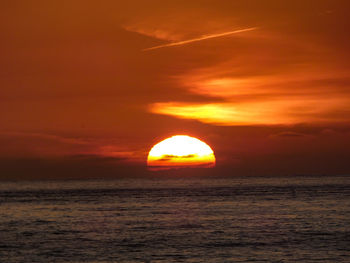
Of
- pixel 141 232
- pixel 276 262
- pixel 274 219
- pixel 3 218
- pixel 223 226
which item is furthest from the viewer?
pixel 3 218

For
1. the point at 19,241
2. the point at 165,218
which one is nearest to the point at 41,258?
the point at 19,241

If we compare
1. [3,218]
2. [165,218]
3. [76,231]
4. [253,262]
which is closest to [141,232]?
[76,231]

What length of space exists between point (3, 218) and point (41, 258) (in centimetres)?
3766

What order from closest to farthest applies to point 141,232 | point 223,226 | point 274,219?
1. point 141,232
2. point 223,226
3. point 274,219

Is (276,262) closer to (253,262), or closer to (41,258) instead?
(253,262)

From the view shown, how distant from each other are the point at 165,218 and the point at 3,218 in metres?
20.7

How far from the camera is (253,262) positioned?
3422 cm

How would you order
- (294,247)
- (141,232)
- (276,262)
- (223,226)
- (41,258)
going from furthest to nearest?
(223,226) → (141,232) → (294,247) → (41,258) → (276,262)

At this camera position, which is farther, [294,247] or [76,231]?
[76,231]

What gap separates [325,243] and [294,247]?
142 inches

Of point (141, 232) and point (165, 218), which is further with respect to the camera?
point (165, 218)

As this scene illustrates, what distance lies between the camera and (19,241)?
46.4 metres

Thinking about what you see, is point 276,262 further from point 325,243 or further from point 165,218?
point 165,218

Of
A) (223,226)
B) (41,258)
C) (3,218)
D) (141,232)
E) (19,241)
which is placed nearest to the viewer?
(41,258)
